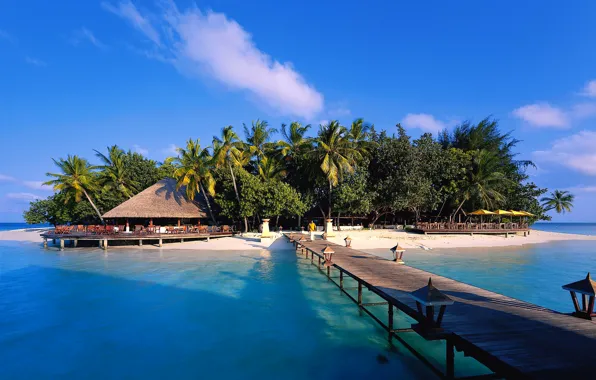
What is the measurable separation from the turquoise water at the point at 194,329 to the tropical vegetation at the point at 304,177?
37.2ft

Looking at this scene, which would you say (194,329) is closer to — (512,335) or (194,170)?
(512,335)

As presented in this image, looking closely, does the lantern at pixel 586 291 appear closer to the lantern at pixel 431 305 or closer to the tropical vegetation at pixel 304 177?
the lantern at pixel 431 305

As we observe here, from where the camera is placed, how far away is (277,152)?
2875cm

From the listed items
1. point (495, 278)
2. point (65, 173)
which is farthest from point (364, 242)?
A: point (65, 173)

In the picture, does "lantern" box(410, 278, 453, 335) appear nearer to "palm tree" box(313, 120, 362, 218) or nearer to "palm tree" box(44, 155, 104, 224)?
"palm tree" box(313, 120, 362, 218)

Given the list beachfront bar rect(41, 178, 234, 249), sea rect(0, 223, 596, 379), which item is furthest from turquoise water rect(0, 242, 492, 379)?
beachfront bar rect(41, 178, 234, 249)

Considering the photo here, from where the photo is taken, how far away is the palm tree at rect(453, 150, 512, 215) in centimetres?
2992

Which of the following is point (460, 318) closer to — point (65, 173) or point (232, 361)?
point (232, 361)

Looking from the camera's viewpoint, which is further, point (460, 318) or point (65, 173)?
point (65, 173)

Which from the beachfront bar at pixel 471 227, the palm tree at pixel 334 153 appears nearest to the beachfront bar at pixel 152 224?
the palm tree at pixel 334 153

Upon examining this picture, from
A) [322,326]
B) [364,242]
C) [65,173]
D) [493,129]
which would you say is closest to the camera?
[322,326]

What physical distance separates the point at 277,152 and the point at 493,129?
27.3m

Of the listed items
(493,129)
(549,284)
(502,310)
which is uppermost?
(493,129)

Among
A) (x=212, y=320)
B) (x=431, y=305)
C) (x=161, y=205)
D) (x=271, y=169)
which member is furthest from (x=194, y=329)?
(x=161, y=205)
